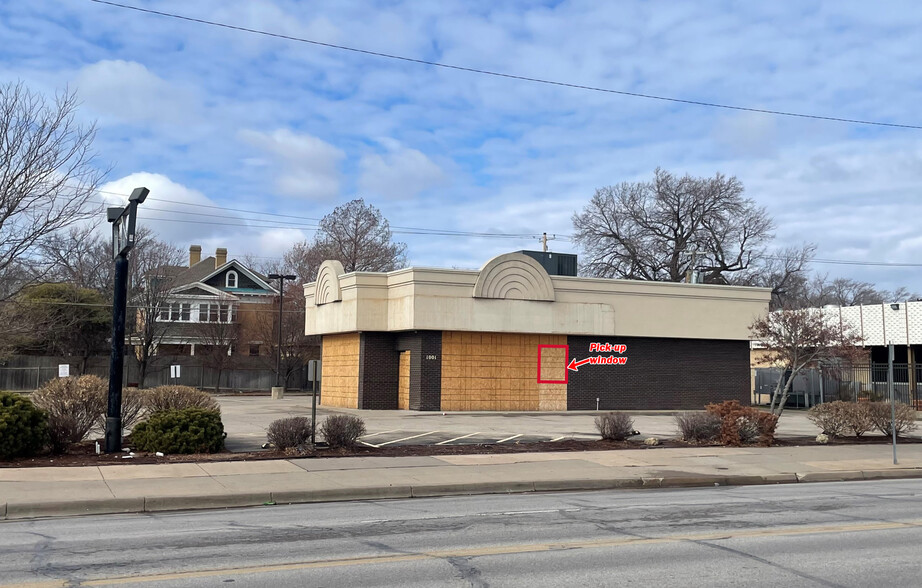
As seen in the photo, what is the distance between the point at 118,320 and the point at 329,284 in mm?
21880

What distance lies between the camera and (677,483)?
617 inches

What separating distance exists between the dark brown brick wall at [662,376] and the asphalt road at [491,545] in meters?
24.0

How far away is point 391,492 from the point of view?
13945mm

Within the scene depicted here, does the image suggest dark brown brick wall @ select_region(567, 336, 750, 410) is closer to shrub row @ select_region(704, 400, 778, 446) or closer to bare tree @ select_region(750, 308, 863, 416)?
bare tree @ select_region(750, 308, 863, 416)

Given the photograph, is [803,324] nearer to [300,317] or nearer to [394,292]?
[394,292]

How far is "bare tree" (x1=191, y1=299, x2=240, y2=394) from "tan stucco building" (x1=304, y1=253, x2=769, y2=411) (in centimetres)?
2195

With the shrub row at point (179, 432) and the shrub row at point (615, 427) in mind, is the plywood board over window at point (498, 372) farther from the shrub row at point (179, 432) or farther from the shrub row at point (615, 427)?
the shrub row at point (179, 432)

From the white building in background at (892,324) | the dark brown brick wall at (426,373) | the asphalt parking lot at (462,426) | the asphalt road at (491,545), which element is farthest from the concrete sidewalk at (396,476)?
the white building in background at (892,324)

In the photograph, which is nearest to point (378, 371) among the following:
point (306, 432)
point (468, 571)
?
point (306, 432)

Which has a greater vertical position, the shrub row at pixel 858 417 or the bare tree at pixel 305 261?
the bare tree at pixel 305 261

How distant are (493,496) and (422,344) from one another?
20.7 metres

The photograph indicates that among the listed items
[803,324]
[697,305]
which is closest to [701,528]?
[803,324]

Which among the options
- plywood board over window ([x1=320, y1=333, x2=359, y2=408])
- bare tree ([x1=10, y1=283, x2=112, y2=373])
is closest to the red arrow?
plywood board over window ([x1=320, y1=333, x2=359, y2=408])

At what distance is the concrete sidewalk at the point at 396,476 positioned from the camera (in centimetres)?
1256
